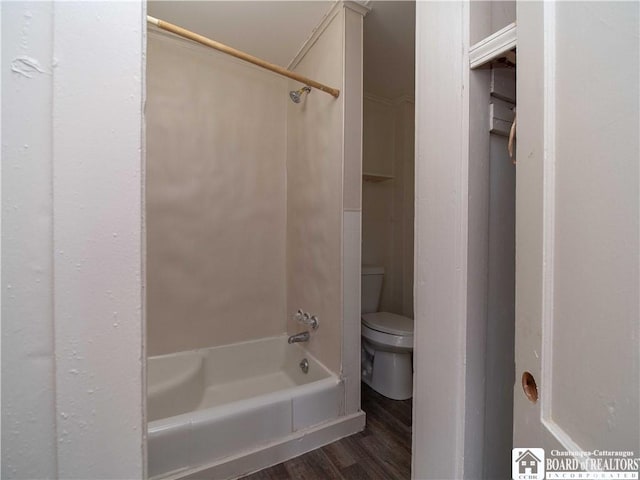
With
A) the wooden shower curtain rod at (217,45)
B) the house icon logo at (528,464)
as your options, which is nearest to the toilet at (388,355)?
the house icon logo at (528,464)

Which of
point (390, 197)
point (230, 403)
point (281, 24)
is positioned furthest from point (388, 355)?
point (281, 24)

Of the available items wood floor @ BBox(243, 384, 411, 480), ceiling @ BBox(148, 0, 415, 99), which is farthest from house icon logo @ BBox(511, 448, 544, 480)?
ceiling @ BBox(148, 0, 415, 99)

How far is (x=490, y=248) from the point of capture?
777 millimetres

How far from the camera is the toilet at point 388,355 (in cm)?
192

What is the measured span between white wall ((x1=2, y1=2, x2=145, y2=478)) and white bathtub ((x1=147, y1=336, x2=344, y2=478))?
104cm

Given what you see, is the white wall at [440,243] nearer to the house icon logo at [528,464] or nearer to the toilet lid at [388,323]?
the house icon logo at [528,464]

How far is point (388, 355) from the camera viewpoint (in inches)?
78.5

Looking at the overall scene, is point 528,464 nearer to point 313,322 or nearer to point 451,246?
point 451,246

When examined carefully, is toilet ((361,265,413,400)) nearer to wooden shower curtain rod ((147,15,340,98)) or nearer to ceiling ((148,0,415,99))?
wooden shower curtain rod ((147,15,340,98))

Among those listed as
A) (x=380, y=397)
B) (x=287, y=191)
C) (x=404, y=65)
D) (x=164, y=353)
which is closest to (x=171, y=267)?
(x=164, y=353)

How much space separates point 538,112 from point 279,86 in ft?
6.74

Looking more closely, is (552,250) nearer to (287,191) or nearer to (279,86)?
(287,191)

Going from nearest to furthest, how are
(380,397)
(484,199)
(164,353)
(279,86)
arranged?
1. (484,199)
2. (164,353)
3. (380,397)
4. (279,86)

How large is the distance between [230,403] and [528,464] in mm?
1282
